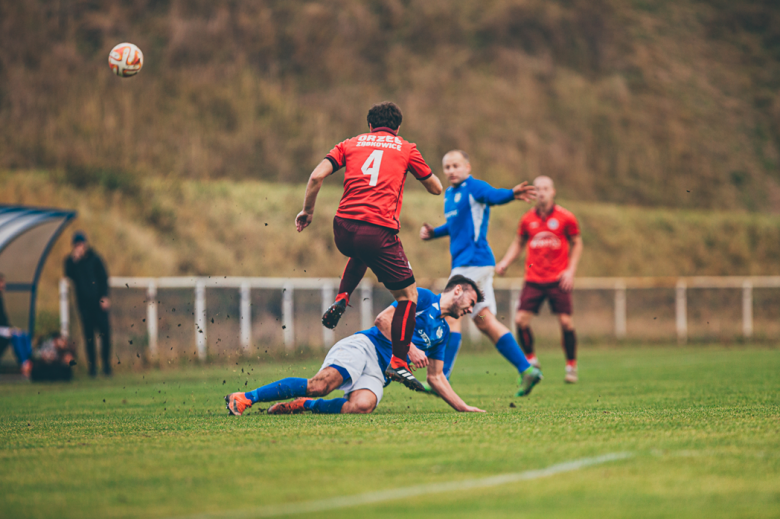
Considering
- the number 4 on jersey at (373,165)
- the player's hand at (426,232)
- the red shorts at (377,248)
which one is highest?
the number 4 on jersey at (373,165)

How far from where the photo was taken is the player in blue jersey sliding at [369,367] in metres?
7.24

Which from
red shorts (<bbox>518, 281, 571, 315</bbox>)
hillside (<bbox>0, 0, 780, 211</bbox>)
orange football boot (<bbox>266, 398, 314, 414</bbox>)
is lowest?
orange football boot (<bbox>266, 398, 314, 414</bbox>)

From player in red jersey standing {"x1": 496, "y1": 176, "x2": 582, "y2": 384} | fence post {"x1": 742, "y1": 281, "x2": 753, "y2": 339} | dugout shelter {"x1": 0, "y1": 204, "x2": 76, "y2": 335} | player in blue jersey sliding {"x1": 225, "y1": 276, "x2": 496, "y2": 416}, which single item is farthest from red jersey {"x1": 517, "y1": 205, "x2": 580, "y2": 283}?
fence post {"x1": 742, "y1": 281, "x2": 753, "y2": 339}

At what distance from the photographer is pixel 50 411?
891 centimetres

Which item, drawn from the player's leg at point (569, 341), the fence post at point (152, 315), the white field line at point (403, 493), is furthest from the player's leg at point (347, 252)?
the fence post at point (152, 315)

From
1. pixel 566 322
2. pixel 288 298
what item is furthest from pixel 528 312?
pixel 288 298

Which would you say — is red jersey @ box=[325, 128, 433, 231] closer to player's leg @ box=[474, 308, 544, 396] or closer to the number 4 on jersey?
the number 4 on jersey

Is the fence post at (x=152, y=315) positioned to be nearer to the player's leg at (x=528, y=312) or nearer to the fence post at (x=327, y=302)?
the fence post at (x=327, y=302)

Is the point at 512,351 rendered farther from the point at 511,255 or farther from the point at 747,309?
the point at 747,309

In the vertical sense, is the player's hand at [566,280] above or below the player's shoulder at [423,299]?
above

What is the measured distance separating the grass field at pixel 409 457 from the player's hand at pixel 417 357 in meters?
0.42

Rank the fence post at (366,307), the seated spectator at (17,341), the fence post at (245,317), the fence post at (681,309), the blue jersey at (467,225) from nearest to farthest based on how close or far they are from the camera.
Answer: the blue jersey at (467,225) → the seated spectator at (17,341) → the fence post at (245,317) → the fence post at (366,307) → the fence post at (681,309)

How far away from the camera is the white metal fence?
745 inches

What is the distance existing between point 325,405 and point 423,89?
112 ft
